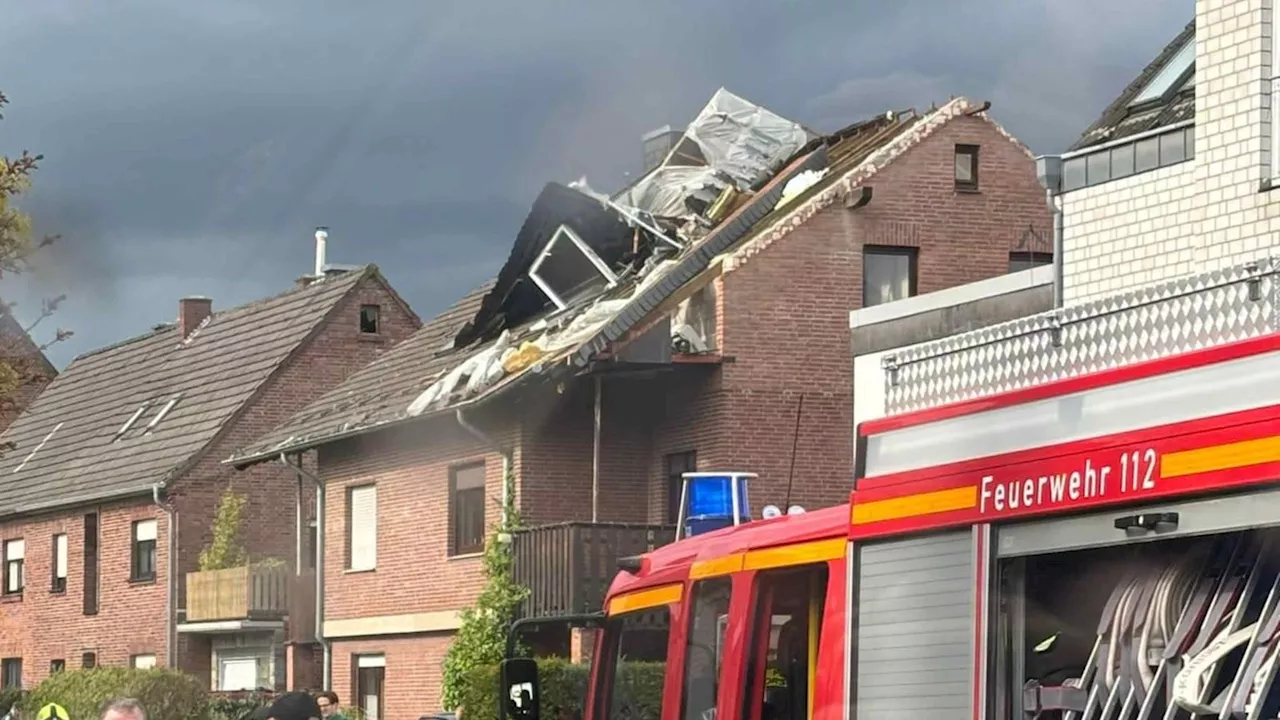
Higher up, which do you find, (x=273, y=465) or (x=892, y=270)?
(x=892, y=270)

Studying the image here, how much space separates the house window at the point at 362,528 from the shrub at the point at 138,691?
6.23m

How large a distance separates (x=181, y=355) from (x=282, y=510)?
23.5 ft

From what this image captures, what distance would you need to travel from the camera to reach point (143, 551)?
43312mm

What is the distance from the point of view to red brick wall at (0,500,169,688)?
140 ft

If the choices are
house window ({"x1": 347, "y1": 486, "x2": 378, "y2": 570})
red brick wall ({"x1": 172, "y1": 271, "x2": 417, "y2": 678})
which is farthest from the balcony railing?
house window ({"x1": 347, "y1": 486, "x2": 378, "y2": 570})

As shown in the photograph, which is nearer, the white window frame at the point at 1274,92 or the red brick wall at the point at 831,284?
the white window frame at the point at 1274,92

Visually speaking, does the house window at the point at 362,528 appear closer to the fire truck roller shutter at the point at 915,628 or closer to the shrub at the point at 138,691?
the shrub at the point at 138,691

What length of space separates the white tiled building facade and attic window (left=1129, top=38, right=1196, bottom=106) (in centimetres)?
124

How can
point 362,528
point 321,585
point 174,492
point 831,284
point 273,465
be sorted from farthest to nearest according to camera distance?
point 273,465 < point 174,492 < point 321,585 < point 362,528 < point 831,284

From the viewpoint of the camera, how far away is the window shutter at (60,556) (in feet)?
151

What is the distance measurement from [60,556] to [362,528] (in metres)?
13.4

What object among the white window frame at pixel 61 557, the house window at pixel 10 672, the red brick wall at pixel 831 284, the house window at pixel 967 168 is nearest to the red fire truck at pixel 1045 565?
the red brick wall at pixel 831 284

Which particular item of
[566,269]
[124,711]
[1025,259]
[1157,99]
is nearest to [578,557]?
[566,269]

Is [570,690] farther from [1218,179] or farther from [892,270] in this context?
[892,270]
